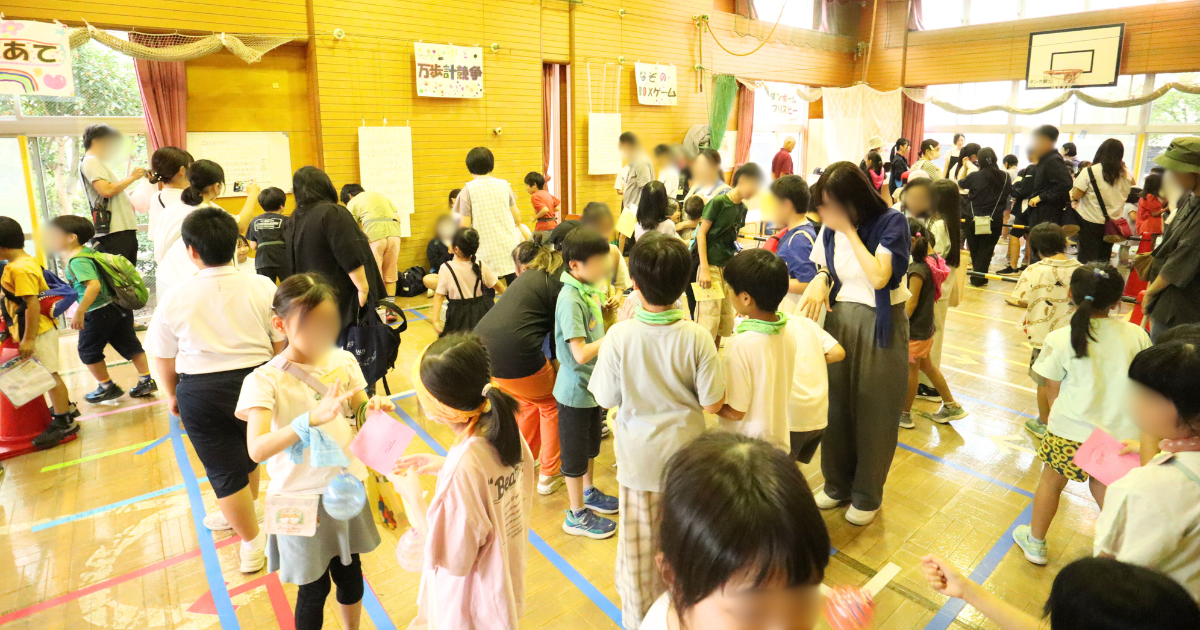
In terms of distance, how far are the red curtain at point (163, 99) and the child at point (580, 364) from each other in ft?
18.3

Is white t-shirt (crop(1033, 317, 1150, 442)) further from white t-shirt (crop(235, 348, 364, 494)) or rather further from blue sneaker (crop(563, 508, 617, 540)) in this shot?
white t-shirt (crop(235, 348, 364, 494))

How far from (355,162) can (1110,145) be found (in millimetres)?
8312

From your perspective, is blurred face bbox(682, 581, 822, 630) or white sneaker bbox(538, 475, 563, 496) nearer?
blurred face bbox(682, 581, 822, 630)

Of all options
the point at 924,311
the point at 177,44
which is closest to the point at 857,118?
the point at 924,311

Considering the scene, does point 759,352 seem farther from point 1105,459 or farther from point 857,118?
point 857,118

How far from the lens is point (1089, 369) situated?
8.03 feet

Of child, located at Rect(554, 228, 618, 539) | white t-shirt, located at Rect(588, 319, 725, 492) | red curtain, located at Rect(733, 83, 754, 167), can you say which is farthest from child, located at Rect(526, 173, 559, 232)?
red curtain, located at Rect(733, 83, 754, 167)

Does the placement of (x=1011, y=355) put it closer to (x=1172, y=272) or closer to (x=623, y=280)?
(x=1172, y=272)

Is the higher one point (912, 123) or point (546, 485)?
point (912, 123)

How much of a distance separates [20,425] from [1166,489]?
5.47 metres

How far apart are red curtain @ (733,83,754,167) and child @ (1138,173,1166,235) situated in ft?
20.8

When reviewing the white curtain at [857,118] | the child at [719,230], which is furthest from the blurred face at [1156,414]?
the white curtain at [857,118]

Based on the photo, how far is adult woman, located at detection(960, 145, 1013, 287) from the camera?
805cm

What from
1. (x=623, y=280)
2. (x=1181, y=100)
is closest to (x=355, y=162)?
(x=623, y=280)
